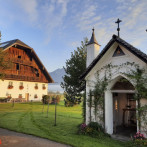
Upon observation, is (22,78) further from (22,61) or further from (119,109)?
(119,109)

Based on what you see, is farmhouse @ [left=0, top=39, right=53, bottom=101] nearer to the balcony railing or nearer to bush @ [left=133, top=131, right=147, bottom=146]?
the balcony railing

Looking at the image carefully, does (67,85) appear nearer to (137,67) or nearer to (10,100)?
(10,100)

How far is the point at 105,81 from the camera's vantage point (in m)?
9.06

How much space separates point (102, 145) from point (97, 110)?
98.9 inches

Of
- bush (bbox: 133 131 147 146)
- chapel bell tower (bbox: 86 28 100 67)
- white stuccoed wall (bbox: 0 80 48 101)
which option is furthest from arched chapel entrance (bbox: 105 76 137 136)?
white stuccoed wall (bbox: 0 80 48 101)

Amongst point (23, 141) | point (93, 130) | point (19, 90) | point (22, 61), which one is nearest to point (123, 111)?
point (93, 130)

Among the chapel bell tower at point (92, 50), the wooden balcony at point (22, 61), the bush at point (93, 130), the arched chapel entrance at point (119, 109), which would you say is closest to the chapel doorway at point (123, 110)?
the arched chapel entrance at point (119, 109)

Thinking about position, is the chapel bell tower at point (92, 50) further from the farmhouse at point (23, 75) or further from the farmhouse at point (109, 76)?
the farmhouse at point (23, 75)

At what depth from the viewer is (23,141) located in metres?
7.48

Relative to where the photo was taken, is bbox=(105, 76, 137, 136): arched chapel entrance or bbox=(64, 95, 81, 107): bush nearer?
bbox=(105, 76, 137, 136): arched chapel entrance

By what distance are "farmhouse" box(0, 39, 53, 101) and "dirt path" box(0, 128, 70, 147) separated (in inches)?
878

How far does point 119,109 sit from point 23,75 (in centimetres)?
2575

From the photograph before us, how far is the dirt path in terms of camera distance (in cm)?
696

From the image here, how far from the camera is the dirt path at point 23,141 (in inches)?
274
